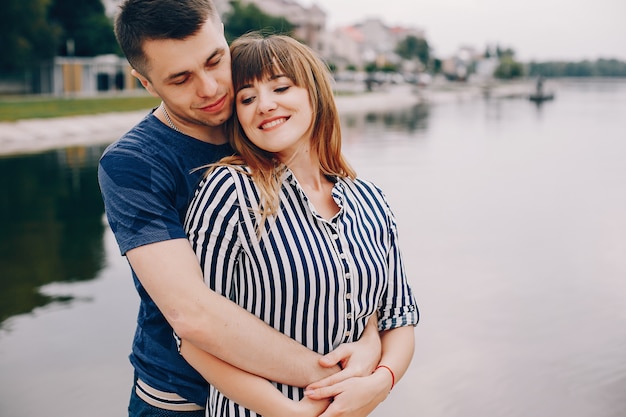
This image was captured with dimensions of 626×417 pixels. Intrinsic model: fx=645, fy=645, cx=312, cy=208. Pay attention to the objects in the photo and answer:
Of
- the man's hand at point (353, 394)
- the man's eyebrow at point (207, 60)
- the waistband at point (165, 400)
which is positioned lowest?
the waistband at point (165, 400)

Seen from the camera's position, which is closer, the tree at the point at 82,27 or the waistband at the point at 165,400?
the waistband at the point at 165,400

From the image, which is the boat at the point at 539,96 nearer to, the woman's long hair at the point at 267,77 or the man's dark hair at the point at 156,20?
the woman's long hair at the point at 267,77

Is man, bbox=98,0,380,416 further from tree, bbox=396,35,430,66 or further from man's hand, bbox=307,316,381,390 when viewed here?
tree, bbox=396,35,430,66

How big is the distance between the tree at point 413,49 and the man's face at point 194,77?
11243cm

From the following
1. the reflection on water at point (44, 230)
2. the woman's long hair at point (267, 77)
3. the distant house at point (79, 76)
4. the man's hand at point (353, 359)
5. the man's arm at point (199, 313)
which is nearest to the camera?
the man's arm at point (199, 313)

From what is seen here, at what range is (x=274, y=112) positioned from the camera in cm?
199

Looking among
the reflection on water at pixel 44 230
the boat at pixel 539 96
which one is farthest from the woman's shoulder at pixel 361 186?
the boat at pixel 539 96

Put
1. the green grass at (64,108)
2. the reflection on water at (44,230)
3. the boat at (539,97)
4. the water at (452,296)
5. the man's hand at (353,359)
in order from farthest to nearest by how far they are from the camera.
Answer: the boat at (539,97)
the green grass at (64,108)
the reflection on water at (44,230)
the water at (452,296)
the man's hand at (353,359)

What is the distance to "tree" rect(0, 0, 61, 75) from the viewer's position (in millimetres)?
34344

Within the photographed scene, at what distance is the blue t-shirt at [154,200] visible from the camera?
1.77 m

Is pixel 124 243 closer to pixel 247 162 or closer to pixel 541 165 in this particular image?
pixel 247 162

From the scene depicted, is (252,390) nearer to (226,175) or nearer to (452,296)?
(226,175)

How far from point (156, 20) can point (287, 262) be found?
814mm

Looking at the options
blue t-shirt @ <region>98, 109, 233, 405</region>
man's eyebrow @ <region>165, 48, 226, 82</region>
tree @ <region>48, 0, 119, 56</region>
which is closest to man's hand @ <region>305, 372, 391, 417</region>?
blue t-shirt @ <region>98, 109, 233, 405</region>
